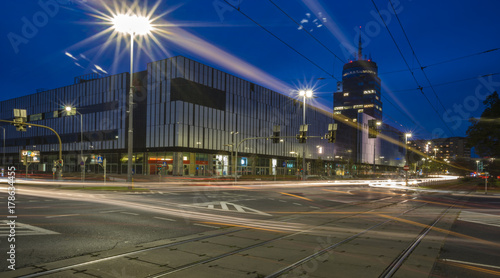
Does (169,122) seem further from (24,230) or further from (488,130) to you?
(488,130)

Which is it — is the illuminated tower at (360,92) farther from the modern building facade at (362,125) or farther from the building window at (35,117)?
the building window at (35,117)

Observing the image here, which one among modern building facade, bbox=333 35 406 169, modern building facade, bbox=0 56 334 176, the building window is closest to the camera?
modern building facade, bbox=0 56 334 176

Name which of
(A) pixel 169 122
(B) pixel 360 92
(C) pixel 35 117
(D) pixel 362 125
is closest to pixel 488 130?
(A) pixel 169 122

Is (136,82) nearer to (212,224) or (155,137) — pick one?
(155,137)

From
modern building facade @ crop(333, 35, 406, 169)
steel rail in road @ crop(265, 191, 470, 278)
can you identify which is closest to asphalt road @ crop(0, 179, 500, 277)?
steel rail in road @ crop(265, 191, 470, 278)

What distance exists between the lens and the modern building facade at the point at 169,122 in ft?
198

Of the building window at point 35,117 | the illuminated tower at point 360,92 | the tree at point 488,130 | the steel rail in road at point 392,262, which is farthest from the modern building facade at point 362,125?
the building window at point 35,117

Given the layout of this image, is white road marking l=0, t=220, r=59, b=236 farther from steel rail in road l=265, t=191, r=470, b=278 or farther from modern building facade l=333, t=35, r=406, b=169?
modern building facade l=333, t=35, r=406, b=169

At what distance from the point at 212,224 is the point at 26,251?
5.71 m

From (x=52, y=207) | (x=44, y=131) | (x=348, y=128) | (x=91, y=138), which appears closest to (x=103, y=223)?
(x=52, y=207)

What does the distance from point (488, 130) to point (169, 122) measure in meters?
54.6

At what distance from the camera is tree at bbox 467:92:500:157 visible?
48.3 m

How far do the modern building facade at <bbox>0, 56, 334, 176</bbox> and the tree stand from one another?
28.4 meters

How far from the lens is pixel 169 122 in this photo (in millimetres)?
59938
